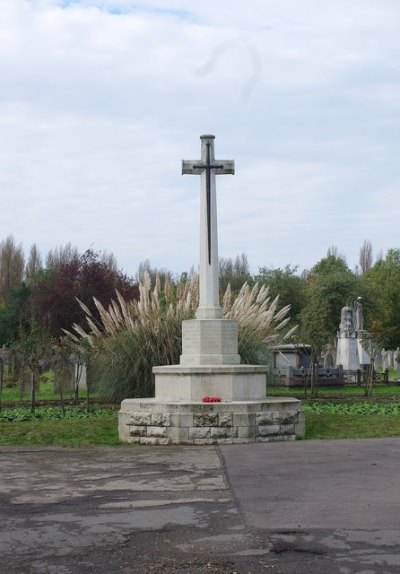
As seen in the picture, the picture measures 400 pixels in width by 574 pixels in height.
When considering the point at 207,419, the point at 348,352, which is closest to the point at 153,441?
the point at 207,419

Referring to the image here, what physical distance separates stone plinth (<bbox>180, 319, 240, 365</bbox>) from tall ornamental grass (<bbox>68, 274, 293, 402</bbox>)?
3.78 metres

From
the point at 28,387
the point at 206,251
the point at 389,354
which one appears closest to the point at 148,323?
the point at 206,251

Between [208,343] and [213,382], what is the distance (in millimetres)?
910

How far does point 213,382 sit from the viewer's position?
13.3 metres

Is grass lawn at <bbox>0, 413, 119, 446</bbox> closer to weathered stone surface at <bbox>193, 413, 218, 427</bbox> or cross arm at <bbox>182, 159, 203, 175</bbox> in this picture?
weathered stone surface at <bbox>193, 413, 218, 427</bbox>

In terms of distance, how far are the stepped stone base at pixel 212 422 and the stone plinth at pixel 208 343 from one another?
1262 mm

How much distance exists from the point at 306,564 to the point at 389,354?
2003 inches

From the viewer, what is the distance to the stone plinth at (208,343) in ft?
45.9

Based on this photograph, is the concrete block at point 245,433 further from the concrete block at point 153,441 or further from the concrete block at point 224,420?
the concrete block at point 153,441

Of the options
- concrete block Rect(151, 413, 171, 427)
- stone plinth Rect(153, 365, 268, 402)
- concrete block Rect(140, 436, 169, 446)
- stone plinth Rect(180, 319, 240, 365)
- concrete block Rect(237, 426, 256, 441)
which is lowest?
concrete block Rect(140, 436, 169, 446)

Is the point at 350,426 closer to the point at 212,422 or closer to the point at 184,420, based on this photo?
the point at 212,422

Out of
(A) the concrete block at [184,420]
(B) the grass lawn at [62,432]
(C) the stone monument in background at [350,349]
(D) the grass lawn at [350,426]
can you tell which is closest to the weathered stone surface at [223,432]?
(A) the concrete block at [184,420]

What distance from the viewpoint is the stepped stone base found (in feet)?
41.2

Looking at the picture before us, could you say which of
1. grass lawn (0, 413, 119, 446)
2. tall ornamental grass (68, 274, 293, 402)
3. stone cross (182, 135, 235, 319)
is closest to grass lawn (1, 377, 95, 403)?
tall ornamental grass (68, 274, 293, 402)
